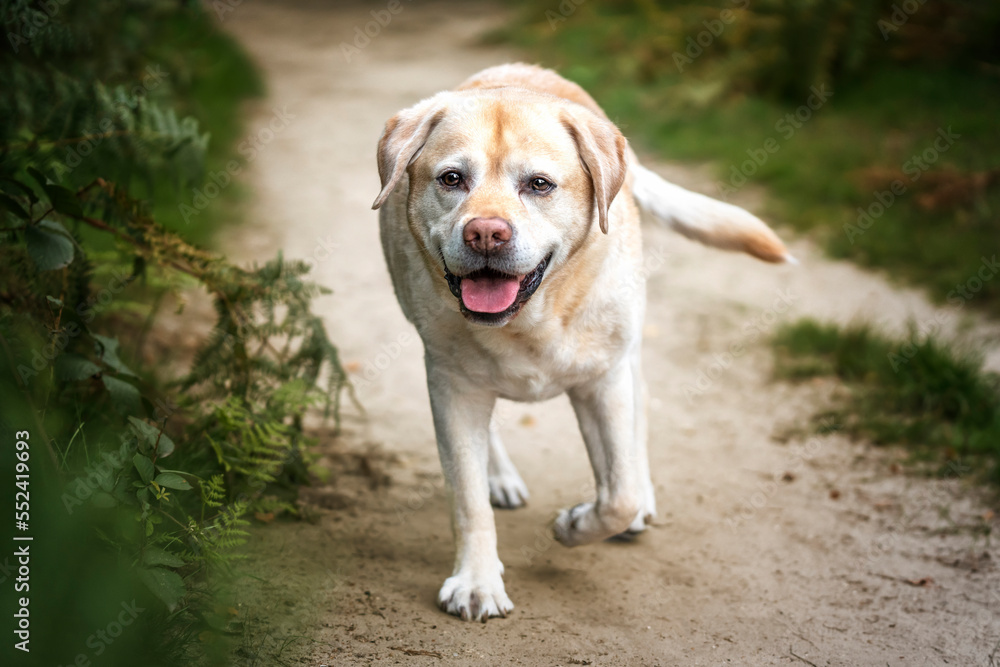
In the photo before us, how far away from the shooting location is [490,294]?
8.83 feet

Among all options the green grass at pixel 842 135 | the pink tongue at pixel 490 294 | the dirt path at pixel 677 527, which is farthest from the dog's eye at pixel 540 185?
the green grass at pixel 842 135

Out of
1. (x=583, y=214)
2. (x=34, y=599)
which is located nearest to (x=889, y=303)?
(x=583, y=214)

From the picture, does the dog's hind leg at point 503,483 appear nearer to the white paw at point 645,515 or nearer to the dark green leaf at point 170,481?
the white paw at point 645,515

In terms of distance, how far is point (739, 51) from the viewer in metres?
9.23

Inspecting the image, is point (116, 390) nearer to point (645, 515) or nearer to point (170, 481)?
point (170, 481)

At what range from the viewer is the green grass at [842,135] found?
6.10 metres

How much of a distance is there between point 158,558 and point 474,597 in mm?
1008

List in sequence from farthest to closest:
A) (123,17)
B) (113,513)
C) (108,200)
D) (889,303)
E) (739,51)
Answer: (739,51) < (123,17) < (889,303) < (108,200) < (113,513)

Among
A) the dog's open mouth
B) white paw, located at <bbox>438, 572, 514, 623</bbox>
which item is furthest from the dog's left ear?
white paw, located at <bbox>438, 572, 514, 623</bbox>

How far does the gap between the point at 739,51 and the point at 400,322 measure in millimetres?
5461

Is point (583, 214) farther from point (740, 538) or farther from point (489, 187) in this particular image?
point (740, 538)

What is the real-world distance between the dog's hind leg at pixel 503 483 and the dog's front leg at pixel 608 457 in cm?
63

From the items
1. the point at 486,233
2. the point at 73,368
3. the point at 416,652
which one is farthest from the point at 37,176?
the point at 416,652

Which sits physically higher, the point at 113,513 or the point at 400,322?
the point at 113,513
